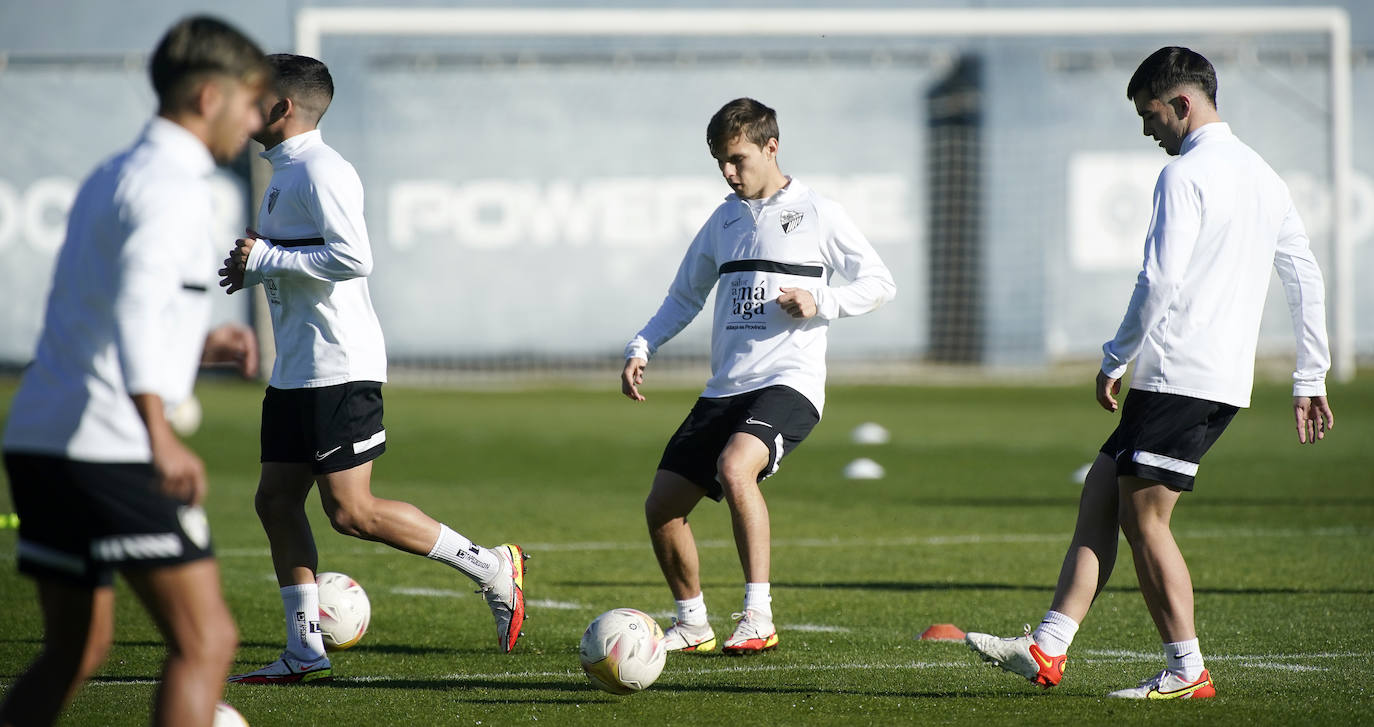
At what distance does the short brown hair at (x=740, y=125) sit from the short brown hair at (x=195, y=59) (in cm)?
274

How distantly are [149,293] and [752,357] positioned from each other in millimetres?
3182

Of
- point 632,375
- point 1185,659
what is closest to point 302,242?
point 632,375

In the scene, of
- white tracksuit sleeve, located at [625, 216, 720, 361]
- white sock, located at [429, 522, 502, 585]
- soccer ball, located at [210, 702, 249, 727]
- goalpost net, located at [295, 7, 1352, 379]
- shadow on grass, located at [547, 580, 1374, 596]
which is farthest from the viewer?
goalpost net, located at [295, 7, 1352, 379]

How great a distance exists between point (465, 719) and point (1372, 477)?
9656 millimetres

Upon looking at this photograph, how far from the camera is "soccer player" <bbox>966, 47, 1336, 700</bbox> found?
4797 millimetres

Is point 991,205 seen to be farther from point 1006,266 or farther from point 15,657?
point 15,657

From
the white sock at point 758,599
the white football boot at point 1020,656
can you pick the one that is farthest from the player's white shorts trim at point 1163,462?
the white sock at point 758,599

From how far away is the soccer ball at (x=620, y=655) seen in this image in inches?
201

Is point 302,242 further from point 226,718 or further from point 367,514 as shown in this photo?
point 226,718

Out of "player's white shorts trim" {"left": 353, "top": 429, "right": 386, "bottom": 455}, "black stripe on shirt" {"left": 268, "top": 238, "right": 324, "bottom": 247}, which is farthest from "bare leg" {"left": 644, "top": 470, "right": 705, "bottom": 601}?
"black stripe on shirt" {"left": 268, "top": 238, "right": 324, "bottom": 247}

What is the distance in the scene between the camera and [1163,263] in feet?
15.6

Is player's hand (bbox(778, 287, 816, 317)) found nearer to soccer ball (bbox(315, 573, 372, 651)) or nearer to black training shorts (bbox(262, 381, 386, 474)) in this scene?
black training shorts (bbox(262, 381, 386, 474))

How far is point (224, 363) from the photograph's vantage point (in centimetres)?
466

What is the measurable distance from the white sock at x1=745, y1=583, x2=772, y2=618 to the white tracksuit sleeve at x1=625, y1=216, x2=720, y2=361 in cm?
101
